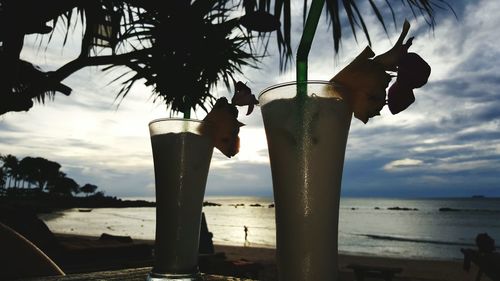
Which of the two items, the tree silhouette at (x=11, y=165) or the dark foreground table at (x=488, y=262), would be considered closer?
the dark foreground table at (x=488, y=262)

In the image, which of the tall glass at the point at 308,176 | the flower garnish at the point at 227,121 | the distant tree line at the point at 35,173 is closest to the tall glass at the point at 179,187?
the flower garnish at the point at 227,121

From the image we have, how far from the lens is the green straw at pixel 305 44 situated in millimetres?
541

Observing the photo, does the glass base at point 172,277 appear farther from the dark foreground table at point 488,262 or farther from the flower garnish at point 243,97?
the dark foreground table at point 488,262

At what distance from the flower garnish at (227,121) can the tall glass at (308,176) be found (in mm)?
48

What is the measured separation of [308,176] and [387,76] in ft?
0.57

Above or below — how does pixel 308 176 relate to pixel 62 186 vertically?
below

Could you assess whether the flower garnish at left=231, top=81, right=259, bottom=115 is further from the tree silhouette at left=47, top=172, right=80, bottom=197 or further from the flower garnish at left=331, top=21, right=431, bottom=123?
the tree silhouette at left=47, top=172, right=80, bottom=197

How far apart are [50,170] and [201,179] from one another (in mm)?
55533

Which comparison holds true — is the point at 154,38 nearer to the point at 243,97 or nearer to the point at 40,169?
the point at 243,97

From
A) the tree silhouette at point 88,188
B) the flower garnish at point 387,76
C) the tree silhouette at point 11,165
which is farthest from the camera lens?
the tree silhouette at point 88,188

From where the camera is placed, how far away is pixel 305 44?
0.55 metres

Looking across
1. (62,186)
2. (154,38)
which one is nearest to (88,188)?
(62,186)

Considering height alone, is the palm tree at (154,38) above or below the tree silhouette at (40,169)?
below

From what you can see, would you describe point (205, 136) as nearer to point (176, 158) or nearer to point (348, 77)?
point (176, 158)
